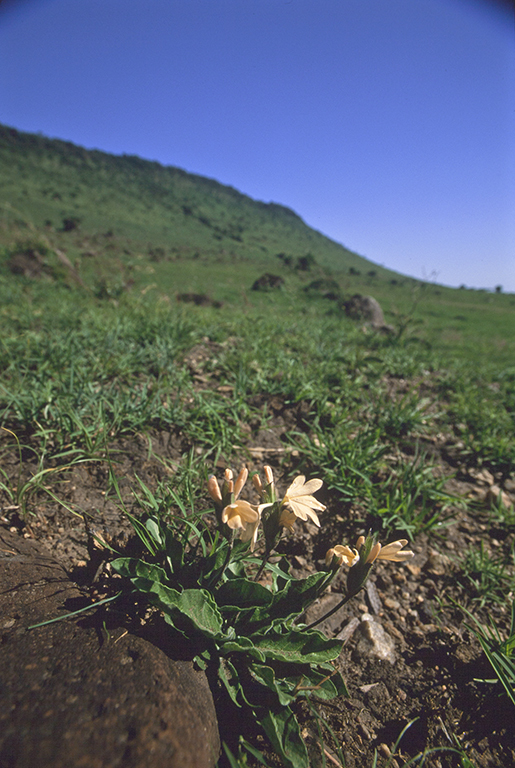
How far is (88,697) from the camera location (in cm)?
77

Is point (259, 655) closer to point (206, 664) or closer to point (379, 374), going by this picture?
point (206, 664)

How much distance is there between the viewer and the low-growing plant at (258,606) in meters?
0.98

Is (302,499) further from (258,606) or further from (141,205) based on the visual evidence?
(141,205)

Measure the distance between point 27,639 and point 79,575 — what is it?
39 centimetres

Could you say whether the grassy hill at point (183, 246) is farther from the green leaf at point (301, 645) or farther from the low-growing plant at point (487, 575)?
the green leaf at point (301, 645)

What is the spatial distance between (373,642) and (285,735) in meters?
0.61

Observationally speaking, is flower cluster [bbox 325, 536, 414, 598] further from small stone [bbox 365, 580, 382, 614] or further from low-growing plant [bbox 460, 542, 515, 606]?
low-growing plant [bbox 460, 542, 515, 606]

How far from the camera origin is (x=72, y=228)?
2597 centimetres

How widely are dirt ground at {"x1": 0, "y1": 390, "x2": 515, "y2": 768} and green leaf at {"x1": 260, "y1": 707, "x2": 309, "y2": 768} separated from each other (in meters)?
0.07

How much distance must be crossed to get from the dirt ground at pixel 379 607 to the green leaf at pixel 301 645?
0.16m

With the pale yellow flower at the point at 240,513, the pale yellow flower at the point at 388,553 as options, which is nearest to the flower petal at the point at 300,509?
the pale yellow flower at the point at 240,513

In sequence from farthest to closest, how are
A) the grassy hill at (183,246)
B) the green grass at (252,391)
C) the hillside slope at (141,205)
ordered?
the hillside slope at (141,205), the grassy hill at (183,246), the green grass at (252,391)

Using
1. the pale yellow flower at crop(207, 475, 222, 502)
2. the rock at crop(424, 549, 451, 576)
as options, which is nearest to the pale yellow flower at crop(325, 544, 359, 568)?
the pale yellow flower at crop(207, 475, 222, 502)

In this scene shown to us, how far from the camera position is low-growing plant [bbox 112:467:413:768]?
98 centimetres
